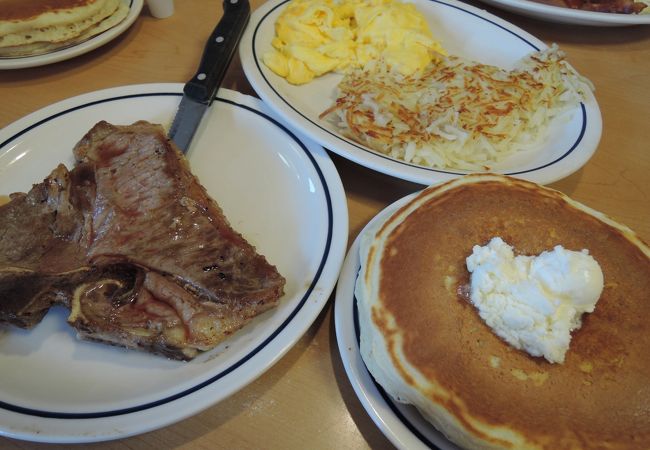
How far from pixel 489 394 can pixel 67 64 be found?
Result: 2579 millimetres

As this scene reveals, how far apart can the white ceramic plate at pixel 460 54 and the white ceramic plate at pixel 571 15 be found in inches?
11.0

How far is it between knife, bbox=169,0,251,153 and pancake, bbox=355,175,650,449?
0.91m

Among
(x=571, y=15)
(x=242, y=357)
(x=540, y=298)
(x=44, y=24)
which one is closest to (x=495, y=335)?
(x=540, y=298)

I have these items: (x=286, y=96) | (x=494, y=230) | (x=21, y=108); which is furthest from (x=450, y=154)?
(x=21, y=108)

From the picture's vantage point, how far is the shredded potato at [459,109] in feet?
6.13

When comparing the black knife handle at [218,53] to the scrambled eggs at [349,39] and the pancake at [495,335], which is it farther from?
the pancake at [495,335]

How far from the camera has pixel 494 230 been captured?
132 centimetres

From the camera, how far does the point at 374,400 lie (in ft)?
3.79

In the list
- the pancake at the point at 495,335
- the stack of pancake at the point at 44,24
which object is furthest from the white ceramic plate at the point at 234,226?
the stack of pancake at the point at 44,24

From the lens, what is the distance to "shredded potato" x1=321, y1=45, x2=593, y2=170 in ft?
6.13

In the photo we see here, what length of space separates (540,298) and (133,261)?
1.16 metres

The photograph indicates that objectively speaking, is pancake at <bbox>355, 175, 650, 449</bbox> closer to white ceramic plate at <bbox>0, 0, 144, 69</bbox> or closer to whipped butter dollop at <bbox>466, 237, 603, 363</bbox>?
whipped butter dollop at <bbox>466, 237, 603, 363</bbox>

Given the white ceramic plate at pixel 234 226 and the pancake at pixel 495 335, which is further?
the white ceramic plate at pixel 234 226

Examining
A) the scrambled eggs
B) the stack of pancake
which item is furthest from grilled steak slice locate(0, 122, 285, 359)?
the stack of pancake
